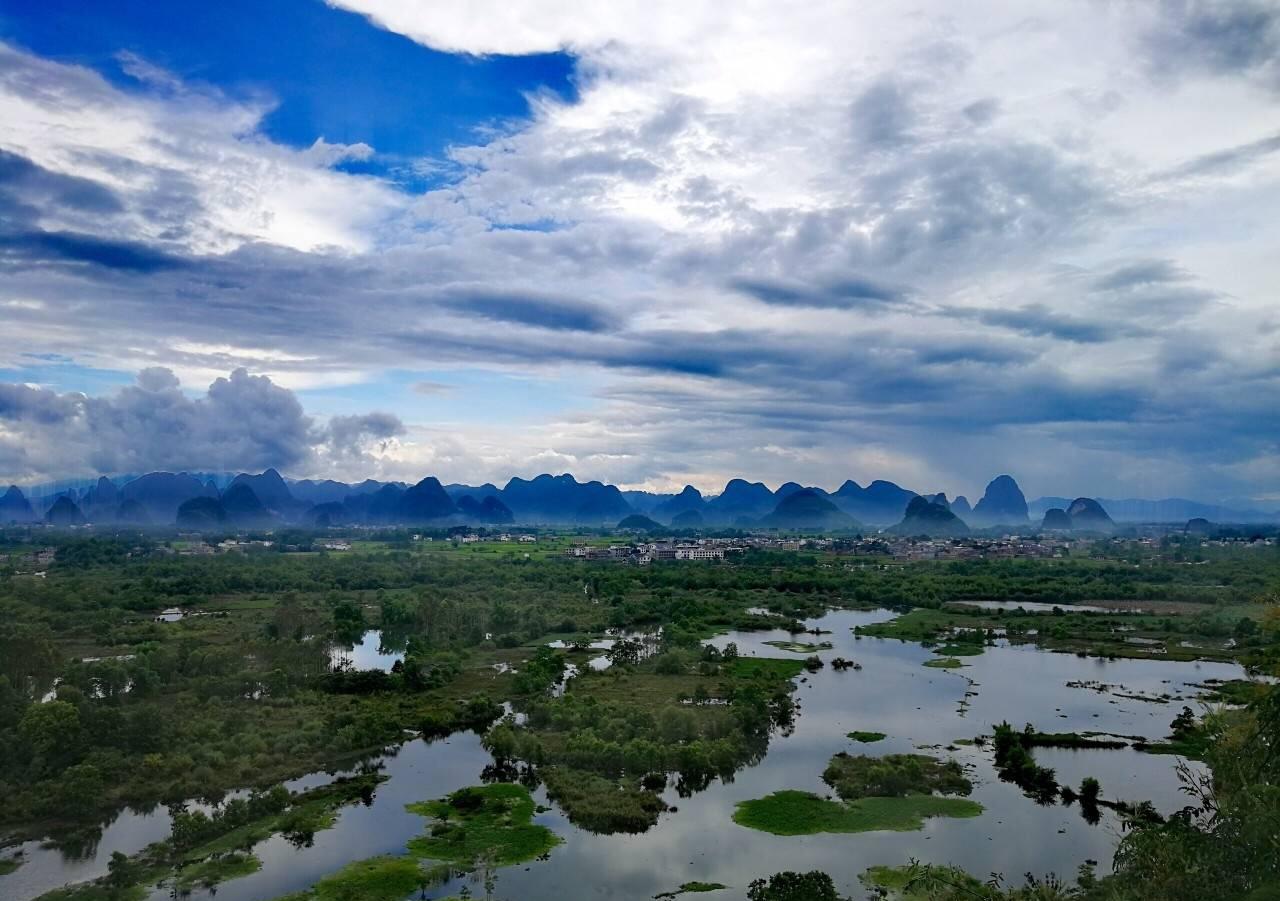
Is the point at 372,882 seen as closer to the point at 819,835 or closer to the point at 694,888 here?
the point at 694,888

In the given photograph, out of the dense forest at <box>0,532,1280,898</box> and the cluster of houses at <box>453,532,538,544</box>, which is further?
the cluster of houses at <box>453,532,538,544</box>

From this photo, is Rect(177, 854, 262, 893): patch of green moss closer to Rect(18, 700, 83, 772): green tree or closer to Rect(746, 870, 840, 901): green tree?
Rect(18, 700, 83, 772): green tree

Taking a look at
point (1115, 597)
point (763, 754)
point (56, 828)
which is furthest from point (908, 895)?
point (1115, 597)

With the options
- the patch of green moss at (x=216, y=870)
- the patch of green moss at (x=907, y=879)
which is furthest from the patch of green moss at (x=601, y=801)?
the patch of green moss at (x=216, y=870)

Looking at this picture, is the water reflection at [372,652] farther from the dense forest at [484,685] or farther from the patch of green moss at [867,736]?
the patch of green moss at [867,736]

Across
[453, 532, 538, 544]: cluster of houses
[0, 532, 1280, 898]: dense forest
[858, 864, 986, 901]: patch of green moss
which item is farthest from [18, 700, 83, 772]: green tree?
[453, 532, 538, 544]: cluster of houses

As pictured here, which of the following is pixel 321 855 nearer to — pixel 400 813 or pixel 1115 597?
pixel 400 813
